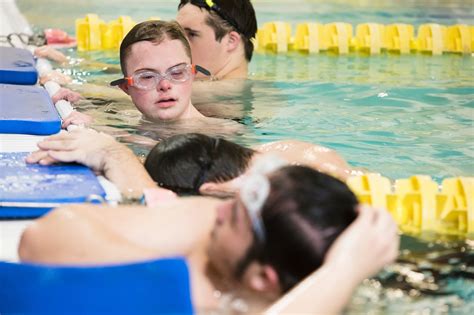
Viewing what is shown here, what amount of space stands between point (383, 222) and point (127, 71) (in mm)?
2066

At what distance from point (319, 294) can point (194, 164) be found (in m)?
0.95

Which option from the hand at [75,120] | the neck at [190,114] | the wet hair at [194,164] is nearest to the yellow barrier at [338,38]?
the neck at [190,114]

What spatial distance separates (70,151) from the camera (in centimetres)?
283

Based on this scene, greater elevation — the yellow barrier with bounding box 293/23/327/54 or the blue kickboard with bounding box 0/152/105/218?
the blue kickboard with bounding box 0/152/105/218

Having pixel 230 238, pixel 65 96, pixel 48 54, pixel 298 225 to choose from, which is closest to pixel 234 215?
pixel 230 238

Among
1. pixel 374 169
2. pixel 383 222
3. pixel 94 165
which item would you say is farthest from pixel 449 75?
pixel 383 222

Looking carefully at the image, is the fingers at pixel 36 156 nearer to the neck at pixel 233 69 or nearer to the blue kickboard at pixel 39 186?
the blue kickboard at pixel 39 186

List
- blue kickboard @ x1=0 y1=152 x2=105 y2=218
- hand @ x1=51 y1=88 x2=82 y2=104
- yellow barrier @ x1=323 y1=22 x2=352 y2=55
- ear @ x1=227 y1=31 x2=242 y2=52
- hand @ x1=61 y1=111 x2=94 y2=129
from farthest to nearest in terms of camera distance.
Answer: yellow barrier @ x1=323 y1=22 x2=352 y2=55 < ear @ x1=227 y1=31 x2=242 y2=52 < hand @ x1=51 y1=88 x2=82 y2=104 < hand @ x1=61 y1=111 x2=94 y2=129 < blue kickboard @ x1=0 y1=152 x2=105 y2=218

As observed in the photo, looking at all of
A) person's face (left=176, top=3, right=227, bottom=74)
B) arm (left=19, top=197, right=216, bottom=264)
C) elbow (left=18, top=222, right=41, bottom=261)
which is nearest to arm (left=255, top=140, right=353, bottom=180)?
arm (left=19, top=197, right=216, bottom=264)

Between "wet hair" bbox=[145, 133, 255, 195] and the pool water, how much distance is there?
55cm

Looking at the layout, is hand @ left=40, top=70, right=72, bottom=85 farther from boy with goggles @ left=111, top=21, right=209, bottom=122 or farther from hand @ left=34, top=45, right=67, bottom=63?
boy with goggles @ left=111, top=21, right=209, bottom=122

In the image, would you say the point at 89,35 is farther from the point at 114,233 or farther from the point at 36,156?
the point at 114,233

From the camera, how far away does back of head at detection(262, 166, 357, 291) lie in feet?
6.00

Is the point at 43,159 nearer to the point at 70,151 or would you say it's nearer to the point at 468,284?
the point at 70,151
